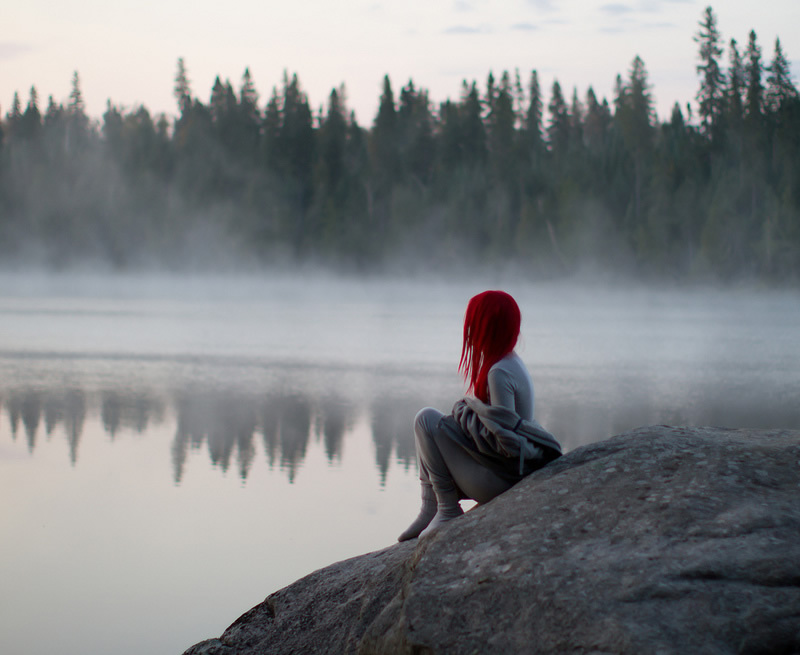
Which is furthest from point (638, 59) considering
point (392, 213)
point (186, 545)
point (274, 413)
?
point (186, 545)

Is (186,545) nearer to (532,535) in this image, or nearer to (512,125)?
(532,535)

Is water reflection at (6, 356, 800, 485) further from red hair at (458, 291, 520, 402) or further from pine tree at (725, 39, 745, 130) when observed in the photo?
pine tree at (725, 39, 745, 130)

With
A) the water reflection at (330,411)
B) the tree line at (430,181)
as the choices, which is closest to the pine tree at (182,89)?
the tree line at (430,181)

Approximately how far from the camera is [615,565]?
2.42 meters

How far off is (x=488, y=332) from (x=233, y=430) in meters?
7.14

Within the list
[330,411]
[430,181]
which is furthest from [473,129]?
[330,411]

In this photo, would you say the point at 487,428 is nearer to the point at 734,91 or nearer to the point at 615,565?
the point at 615,565

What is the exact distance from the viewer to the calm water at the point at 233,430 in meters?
5.07

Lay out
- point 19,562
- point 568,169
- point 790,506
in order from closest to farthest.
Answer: point 790,506
point 19,562
point 568,169

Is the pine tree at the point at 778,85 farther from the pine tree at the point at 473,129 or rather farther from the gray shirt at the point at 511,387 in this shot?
the gray shirt at the point at 511,387

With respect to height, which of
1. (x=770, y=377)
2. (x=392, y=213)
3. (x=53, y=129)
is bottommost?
(x=770, y=377)

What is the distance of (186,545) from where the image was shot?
5762 millimetres

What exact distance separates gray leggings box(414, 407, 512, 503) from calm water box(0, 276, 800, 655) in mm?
806

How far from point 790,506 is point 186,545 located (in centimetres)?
425
